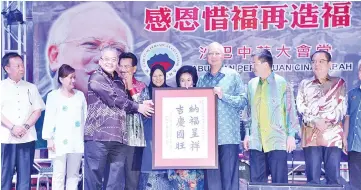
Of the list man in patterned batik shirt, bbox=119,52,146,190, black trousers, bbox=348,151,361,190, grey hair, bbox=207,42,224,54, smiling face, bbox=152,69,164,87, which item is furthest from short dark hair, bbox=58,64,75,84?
black trousers, bbox=348,151,361,190

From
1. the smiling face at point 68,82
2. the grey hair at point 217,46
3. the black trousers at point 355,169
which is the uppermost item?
the grey hair at point 217,46

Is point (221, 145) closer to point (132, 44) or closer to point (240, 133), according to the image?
point (240, 133)

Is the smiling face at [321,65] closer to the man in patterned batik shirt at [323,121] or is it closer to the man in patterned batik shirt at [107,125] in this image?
the man in patterned batik shirt at [323,121]

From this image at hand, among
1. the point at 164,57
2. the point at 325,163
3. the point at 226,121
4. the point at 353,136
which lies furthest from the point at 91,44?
the point at 353,136

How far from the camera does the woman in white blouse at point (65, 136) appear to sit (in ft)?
17.0

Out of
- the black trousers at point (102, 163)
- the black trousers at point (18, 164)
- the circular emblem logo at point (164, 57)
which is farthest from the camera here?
the circular emblem logo at point (164, 57)

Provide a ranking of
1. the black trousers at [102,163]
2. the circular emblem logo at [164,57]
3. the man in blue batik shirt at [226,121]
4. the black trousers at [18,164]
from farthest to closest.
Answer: the circular emblem logo at [164,57]
the black trousers at [18,164]
the man in blue batik shirt at [226,121]
the black trousers at [102,163]

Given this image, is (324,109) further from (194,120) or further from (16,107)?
(16,107)

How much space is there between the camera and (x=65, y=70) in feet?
17.7

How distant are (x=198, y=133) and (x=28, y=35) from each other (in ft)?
6.86

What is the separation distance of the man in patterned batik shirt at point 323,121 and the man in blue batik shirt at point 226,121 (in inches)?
24.9

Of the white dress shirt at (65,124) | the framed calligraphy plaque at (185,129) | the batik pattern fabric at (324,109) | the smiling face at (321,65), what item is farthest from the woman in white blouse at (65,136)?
the smiling face at (321,65)

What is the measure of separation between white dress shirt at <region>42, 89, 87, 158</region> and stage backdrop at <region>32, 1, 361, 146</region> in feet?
1.01

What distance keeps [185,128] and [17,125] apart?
1.71 m
